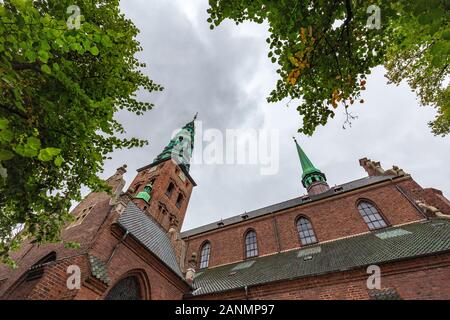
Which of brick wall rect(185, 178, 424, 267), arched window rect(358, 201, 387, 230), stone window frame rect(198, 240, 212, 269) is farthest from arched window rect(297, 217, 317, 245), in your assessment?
stone window frame rect(198, 240, 212, 269)

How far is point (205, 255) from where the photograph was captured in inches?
722

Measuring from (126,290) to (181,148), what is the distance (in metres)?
20.5

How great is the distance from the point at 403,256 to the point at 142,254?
10449mm

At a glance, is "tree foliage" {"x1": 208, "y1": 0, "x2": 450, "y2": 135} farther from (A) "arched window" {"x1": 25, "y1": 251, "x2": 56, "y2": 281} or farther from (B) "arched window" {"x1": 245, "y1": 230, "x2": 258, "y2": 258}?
(B) "arched window" {"x1": 245, "y1": 230, "x2": 258, "y2": 258}

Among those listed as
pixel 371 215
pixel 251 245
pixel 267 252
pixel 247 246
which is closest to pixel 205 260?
pixel 247 246

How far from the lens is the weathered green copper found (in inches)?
755

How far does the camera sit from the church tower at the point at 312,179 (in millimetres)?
22223

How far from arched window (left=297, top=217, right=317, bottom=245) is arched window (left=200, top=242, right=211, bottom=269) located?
7.20 metres

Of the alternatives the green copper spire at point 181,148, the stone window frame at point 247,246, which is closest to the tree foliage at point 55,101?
the stone window frame at point 247,246

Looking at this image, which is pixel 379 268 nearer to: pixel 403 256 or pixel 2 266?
pixel 403 256

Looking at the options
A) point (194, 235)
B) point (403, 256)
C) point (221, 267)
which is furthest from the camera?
point (194, 235)

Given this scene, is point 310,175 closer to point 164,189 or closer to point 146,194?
point 164,189

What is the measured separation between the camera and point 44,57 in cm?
325

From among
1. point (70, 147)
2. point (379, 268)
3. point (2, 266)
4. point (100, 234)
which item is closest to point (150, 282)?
point (100, 234)
